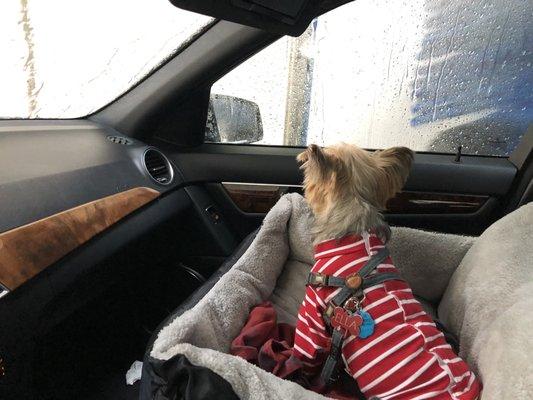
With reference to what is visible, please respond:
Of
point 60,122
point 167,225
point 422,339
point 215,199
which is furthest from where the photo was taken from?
point 215,199

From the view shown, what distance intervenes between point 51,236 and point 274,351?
3.60 feet

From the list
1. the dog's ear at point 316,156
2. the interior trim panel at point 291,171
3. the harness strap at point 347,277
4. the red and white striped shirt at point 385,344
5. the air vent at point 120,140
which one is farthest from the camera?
the interior trim panel at point 291,171

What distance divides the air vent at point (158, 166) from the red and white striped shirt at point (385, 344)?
41.0 inches

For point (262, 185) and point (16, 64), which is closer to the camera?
point (16, 64)

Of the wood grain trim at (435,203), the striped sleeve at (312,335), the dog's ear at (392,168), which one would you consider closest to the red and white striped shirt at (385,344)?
the striped sleeve at (312,335)

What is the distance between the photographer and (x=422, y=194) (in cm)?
304

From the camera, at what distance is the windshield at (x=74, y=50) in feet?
7.39

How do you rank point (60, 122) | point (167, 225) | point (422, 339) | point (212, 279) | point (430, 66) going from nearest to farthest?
point (422, 339) < point (212, 279) < point (60, 122) < point (167, 225) < point (430, 66)

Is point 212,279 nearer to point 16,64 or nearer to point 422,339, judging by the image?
point 422,339

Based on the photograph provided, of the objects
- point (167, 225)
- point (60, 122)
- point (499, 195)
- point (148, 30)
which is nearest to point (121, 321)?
point (167, 225)

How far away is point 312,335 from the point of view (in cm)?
190

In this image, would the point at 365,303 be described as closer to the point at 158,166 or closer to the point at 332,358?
the point at 332,358

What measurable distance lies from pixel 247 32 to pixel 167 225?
1154mm

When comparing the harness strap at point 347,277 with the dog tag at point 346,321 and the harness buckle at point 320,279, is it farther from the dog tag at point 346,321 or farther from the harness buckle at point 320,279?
the dog tag at point 346,321
